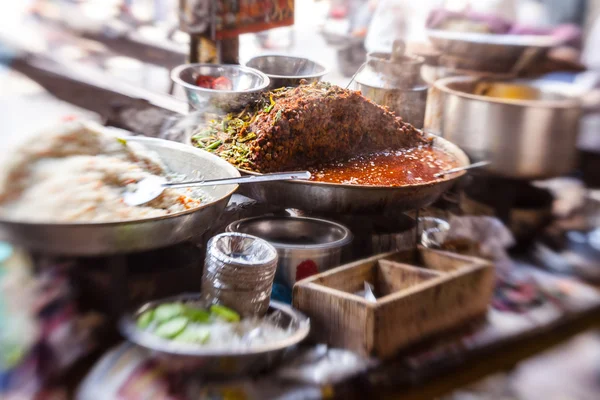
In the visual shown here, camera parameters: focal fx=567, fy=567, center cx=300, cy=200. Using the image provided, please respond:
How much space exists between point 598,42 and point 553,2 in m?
0.28

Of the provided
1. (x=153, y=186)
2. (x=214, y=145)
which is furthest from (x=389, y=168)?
(x=153, y=186)

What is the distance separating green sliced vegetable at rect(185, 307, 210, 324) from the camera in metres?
1.57

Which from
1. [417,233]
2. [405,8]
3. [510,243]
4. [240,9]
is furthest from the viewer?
[405,8]

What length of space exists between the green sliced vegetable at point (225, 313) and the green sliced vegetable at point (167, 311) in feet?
0.30

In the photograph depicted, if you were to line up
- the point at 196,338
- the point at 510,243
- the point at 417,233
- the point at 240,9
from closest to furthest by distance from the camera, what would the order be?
the point at 196,338 → the point at 510,243 → the point at 417,233 → the point at 240,9

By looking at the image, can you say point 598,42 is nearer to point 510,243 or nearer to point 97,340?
point 510,243

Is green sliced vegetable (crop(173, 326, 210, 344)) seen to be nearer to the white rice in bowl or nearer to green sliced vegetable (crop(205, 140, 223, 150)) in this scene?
the white rice in bowl

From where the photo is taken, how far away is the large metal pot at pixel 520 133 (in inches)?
86.2

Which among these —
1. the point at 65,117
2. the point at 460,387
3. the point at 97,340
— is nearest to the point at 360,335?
the point at 460,387

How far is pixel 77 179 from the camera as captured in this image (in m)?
1.70

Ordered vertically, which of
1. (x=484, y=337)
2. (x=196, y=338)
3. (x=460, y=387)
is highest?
(x=196, y=338)

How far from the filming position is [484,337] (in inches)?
70.1

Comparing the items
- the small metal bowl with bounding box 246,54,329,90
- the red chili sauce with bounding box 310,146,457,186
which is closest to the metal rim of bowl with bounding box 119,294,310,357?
the red chili sauce with bounding box 310,146,457,186

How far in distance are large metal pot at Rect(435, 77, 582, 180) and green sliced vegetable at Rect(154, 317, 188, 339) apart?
1473mm
